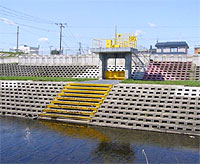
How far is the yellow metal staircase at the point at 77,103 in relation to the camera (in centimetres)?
1734

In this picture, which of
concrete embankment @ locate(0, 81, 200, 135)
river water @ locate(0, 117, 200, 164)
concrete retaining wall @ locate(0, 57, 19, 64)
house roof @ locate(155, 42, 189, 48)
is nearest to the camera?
river water @ locate(0, 117, 200, 164)

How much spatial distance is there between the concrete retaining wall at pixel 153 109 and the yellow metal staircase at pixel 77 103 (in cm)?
77

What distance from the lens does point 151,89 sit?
18453 mm

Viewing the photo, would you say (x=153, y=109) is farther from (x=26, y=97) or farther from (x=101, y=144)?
(x=26, y=97)

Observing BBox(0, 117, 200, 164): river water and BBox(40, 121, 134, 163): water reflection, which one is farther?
BBox(40, 121, 134, 163): water reflection

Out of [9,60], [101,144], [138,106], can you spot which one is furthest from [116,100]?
[9,60]

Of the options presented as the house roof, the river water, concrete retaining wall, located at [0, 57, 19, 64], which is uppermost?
the house roof

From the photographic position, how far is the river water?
34.1ft

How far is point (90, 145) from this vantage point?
1217cm

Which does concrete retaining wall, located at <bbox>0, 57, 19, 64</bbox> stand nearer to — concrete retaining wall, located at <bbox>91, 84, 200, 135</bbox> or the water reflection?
the water reflection

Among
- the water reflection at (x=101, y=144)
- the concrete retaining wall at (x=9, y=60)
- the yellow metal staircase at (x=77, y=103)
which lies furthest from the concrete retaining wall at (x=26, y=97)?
the concrete retaining wall at (x=9, y=60)

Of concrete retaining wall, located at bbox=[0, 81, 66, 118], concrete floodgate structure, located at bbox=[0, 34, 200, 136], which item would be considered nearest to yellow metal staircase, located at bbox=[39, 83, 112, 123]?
concrete floodgate structure, located at bbox=[0, 34, 200, 136]

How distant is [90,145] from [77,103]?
6489 millimetres

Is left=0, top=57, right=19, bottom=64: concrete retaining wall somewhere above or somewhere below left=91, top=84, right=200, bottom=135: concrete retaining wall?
above
